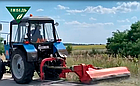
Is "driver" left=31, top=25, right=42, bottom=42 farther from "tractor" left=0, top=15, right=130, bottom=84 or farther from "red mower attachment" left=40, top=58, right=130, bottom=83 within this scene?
"red mower attachment" left=40, top=58, right=130, bottom=83

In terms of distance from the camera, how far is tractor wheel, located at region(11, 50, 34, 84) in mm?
9914

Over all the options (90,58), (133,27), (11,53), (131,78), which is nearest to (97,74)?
(131,78)

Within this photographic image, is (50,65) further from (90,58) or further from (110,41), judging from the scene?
(110,41)

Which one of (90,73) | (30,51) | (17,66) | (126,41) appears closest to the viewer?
(90,73)

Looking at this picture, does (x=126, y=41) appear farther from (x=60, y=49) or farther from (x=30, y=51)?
(x=30, y=51)

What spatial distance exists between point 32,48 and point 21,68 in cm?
105

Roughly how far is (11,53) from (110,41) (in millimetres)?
21985

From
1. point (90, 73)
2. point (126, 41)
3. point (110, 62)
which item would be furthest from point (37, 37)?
point (126, 41)

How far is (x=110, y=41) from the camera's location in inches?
1257

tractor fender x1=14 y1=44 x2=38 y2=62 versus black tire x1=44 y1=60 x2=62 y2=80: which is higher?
tractor fender x1=14 y1=44 x2=38 y2=62

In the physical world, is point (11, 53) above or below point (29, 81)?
above

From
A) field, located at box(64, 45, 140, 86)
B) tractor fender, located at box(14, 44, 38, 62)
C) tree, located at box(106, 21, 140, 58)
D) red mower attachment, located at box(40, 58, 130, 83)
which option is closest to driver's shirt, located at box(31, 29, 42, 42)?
tractor fender, located at box(14, 44, 38, 62)

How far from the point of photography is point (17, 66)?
10.7m

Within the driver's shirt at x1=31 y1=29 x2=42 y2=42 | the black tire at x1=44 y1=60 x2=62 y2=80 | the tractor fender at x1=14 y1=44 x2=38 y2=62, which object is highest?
the driver's shirt at x1=31 y1=29 x2=42 y2=42
